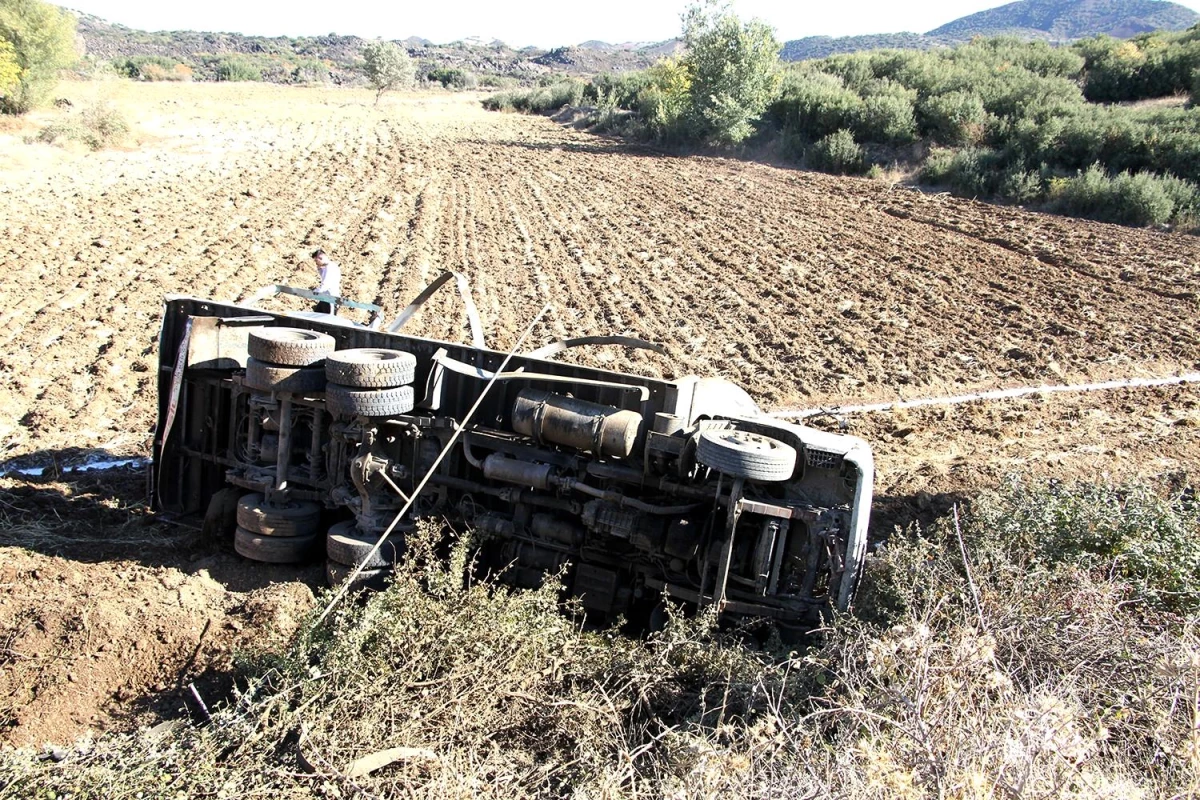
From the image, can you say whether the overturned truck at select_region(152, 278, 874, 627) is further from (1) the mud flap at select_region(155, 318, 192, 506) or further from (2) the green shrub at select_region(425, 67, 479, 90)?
(2) the green shrub at select_region(425, 67, 479, 90)

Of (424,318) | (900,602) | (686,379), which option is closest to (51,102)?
(424,318)

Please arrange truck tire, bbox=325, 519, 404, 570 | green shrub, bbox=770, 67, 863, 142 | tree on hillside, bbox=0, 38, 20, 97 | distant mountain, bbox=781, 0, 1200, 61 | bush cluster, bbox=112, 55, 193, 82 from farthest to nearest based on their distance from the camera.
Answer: distant mountain, bbox=781, 0, 1200, 61
bush cluster, bbox=112, 55, 193, 82
green shrub, bbox=770, 67, 863, 142
tree on hillside, bbox=0, 38, 20, 97
truck tire, bbox=325, 519, 404, 570

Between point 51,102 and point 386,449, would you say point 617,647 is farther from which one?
point 51,102

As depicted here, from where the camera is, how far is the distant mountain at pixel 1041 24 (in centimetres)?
10719

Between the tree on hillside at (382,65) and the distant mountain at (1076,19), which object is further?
the distant mountain at (1076,19)

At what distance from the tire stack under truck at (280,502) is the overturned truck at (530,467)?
12mm

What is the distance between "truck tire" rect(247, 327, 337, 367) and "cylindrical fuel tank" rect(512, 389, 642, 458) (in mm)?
1538

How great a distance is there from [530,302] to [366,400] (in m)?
8.52

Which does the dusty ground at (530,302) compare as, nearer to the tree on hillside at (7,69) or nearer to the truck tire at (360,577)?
the truck tire at (360,577)

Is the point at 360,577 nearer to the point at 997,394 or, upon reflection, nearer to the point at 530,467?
the point at 530,467

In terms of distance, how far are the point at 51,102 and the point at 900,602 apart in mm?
31936

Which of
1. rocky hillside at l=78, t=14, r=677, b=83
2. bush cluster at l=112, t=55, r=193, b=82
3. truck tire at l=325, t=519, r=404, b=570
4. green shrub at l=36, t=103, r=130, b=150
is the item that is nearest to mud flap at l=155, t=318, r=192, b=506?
truck tire at l=325, t=519, r=404, b=570

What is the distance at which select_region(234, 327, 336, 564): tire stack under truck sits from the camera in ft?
21.6

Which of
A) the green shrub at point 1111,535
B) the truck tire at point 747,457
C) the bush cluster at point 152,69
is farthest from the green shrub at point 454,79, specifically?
the truck tire at point 747,457
